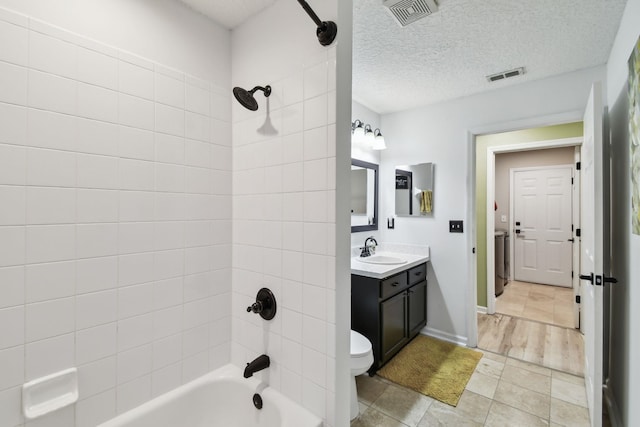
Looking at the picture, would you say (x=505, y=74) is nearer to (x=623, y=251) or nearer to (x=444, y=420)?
(x=623, y=251)

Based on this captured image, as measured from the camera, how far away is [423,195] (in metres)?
3.01

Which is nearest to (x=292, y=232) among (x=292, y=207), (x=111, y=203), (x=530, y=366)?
(x=292, y=207)

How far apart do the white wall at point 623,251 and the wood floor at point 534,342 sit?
1.85ft

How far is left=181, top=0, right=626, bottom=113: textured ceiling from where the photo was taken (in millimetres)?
1537

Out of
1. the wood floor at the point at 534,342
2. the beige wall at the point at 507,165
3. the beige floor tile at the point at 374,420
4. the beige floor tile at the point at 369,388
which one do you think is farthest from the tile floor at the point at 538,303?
the beige floor tile at the point at 374,420

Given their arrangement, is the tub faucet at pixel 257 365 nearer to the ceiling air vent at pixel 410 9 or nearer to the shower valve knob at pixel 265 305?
the shower valve knob at pixel 265 305

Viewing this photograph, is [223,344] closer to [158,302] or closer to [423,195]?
[158,302]

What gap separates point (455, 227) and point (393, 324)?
1.18m

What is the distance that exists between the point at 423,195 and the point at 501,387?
1784mm

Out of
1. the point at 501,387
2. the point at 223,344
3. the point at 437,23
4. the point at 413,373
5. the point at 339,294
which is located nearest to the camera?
the point at 339,294

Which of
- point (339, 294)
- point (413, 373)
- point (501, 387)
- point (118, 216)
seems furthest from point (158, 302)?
point (501, 387)

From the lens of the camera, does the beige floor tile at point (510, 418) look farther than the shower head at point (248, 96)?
Yes

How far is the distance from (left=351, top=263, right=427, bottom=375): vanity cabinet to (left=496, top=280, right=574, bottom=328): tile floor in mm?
1933

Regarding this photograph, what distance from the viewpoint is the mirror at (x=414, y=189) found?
298cm
